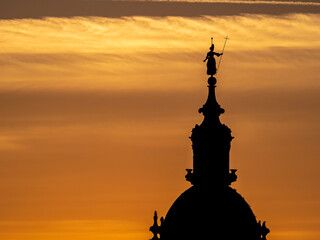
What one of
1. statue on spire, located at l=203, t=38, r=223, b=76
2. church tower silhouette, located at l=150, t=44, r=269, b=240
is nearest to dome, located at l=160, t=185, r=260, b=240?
church tower silhouette, located at l=150, t=44, r=269, b=240

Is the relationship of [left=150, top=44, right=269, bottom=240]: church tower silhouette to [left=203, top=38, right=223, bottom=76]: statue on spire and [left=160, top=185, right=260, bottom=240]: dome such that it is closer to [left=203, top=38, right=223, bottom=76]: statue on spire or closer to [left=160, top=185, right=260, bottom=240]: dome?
[left=160, top=185, right=260, bottom=240]: dome

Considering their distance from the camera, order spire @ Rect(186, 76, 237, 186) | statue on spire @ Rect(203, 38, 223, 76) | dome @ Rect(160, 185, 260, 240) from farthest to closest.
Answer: statue on spire @ Rect(203, 38, 223, 76) < spire @ Rect(186, 76, 237, 186) < dome @ Rect(160, 185, 260, 240)

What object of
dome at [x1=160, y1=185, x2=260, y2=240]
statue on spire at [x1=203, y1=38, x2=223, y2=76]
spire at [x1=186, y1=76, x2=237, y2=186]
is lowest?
dome at [x1=160, y1=185, x2=260, y2=240]

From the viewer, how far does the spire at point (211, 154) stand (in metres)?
189

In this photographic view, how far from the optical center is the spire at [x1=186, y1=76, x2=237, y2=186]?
18900 centimetres

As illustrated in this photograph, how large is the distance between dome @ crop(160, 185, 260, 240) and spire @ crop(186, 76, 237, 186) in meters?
0.90

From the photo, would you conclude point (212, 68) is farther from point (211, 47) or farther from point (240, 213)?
point (240, 213)

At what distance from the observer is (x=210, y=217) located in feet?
619

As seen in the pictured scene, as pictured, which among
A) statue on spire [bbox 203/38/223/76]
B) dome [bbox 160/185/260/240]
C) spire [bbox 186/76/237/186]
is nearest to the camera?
dome [bbox 160/185/260/240]

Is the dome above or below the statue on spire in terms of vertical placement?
below

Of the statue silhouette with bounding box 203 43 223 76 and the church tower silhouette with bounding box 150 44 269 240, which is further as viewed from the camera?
the statue silhouette with bounding box 203 43 223 76

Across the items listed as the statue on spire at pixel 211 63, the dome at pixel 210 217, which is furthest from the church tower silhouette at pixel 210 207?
the statue on spire at pixel 211 63

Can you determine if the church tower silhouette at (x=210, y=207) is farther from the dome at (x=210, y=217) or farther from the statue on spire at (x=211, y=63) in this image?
the statue on spire at (x=211, y=63)

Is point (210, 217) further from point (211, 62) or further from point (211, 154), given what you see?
point (211, 62)
